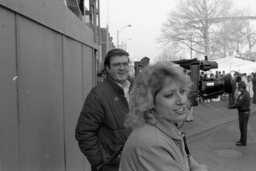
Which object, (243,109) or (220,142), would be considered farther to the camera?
(220,142)

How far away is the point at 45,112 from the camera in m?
2.96

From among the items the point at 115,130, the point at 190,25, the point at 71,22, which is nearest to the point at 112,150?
the point at 115,130

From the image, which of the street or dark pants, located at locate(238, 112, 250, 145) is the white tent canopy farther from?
dark pants, located at locate(238, 112, 250, 145)

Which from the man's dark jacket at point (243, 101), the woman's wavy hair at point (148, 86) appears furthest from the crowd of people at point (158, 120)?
the man's dark jacket at point (243, 101)

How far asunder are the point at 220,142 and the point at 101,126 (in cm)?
721

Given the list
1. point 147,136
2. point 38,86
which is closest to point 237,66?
point 38,86

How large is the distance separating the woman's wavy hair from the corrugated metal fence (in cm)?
89

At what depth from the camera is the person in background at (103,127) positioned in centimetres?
275

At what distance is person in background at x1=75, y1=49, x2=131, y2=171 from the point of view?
2.75m

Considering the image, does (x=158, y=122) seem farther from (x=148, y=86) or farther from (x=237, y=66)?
(x=237, y=66)

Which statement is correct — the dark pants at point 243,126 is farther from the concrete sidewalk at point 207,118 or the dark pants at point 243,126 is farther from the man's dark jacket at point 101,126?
the man's dark jacket at point 101,126

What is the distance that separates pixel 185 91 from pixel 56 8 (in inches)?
82.7

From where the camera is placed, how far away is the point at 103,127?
9.30 ft

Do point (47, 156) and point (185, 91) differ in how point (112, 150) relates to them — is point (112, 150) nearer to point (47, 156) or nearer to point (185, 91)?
point (47, 156)
